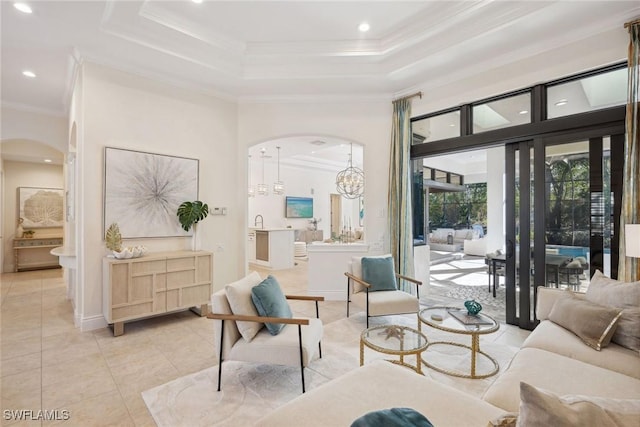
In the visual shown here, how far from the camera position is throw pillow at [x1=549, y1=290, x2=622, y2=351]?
2.17 meters

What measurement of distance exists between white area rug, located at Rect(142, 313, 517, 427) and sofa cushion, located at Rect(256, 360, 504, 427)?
2.80ft

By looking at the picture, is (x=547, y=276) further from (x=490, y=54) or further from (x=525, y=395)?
(x=525, y=395)

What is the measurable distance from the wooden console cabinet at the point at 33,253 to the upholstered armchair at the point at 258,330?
7651mm

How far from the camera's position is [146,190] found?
13.7 feet

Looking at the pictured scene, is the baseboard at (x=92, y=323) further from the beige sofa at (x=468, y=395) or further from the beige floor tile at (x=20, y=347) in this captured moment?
the beige sofa at (x=468, y=395)

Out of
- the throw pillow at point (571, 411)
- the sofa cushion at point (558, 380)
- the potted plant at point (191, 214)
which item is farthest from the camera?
the potted plant at point (191, 214)

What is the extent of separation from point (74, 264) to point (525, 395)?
487 cm

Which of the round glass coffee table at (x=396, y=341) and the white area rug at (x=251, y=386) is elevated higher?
the round glass coffee table at (x=396, y=341)

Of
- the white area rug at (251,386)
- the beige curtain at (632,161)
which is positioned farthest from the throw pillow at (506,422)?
the beige curtain at (632,161)

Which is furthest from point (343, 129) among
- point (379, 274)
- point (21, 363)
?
A: point (21, 363)

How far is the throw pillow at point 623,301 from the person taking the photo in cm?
214

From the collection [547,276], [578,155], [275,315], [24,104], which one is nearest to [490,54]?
[578,155]

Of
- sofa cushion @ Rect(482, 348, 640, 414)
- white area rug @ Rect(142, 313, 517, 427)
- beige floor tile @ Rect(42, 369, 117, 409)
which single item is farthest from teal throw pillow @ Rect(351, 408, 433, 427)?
beige floor tile @ Rect(42, 369, 117, 409)

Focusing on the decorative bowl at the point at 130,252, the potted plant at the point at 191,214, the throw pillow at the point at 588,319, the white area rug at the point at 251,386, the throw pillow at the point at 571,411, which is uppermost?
the potted plant at the point at 191,214
